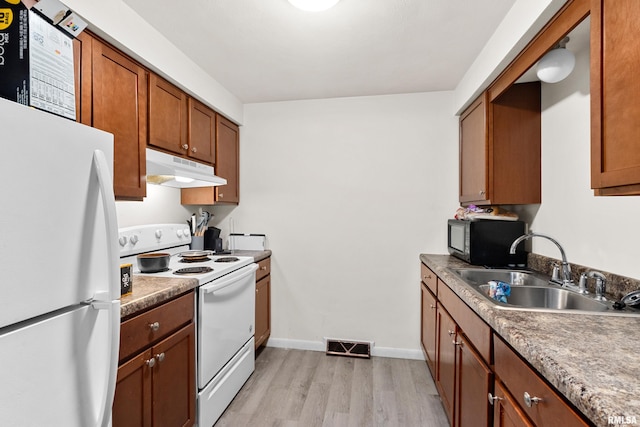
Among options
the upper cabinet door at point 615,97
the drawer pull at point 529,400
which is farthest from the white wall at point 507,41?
the drawer pull at point 529,400

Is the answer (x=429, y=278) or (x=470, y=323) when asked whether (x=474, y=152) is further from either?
(x=470, y=323)

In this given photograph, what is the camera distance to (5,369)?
2.05 ft

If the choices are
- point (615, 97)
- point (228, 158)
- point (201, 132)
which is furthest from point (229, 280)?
point (615, 97)

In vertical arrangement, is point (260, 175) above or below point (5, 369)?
above

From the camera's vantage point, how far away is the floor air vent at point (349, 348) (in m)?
2.75

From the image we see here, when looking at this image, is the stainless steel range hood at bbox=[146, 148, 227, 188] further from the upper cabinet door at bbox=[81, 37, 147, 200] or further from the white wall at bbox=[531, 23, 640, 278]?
the white wall at bbox=[531, 23, 640, 278]

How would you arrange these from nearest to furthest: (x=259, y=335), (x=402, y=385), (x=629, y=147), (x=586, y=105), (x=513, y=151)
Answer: (x=629, y=147), (x=586, y=105), (x=513, y=151), (x=402, y=385), (x=259, y=335)

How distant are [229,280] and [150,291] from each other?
1.93 feet

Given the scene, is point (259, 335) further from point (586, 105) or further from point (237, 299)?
point (586, 105)

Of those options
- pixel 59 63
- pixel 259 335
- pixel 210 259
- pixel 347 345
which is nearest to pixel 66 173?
pixel 59 63

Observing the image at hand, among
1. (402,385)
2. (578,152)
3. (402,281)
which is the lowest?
(402,385)

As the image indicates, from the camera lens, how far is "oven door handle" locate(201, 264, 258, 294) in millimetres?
1745

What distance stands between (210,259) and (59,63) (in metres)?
1.73

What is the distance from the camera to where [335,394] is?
219cm
